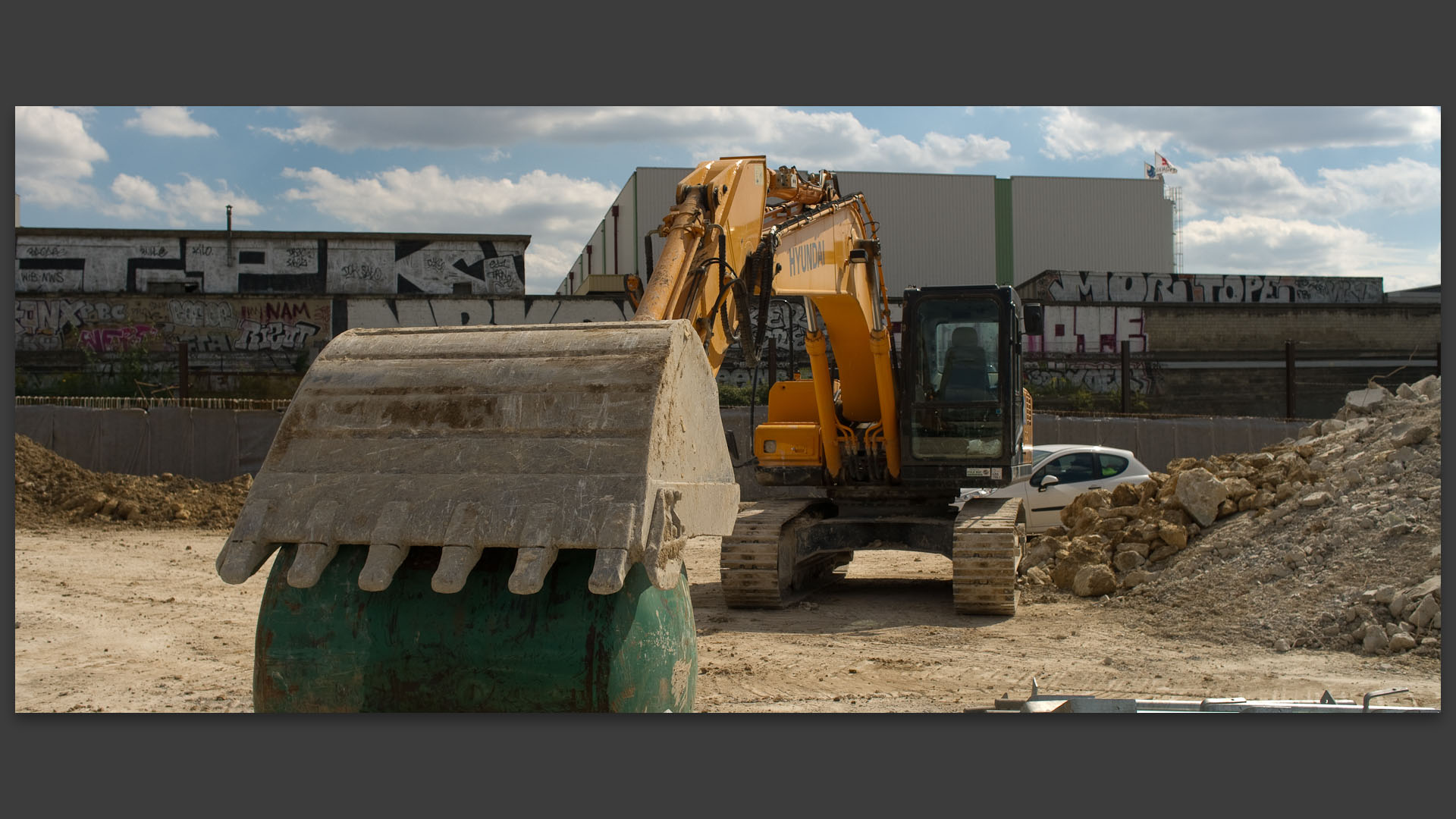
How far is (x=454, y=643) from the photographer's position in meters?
3.71

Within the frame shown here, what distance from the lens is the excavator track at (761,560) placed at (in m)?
9.68

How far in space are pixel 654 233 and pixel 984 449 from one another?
14.8ft

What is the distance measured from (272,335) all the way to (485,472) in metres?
26.4

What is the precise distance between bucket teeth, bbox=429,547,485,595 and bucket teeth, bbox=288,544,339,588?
1.20ft

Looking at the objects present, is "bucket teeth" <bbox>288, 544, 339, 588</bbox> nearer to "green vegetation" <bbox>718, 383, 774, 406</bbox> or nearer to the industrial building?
"green vegetation" <bbox>718, 383, 774, 406</bbox>

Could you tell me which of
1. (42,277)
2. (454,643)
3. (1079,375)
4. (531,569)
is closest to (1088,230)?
(1079,375)

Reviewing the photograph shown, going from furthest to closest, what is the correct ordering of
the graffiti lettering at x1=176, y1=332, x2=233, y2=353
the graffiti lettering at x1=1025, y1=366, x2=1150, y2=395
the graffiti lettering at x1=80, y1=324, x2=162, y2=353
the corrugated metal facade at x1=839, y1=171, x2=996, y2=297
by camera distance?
the corrugated metal facade at x1=839, y1=171, x2=996, y2=297
the graffiti lettering at x1=1025, y1=366, x2=1150, y2=395
the graffiti lettering at x1=176, y1=332, x2=233, y2=353
the graffiti lettering at x1=80, y1=324, x2=162, y2=353

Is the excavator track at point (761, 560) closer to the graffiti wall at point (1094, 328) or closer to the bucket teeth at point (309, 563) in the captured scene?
the bucket teeth at point (309, 563)

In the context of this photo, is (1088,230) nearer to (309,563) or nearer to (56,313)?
(56,313)

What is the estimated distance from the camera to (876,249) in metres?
9.62

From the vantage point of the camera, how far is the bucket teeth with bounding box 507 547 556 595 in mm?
3381

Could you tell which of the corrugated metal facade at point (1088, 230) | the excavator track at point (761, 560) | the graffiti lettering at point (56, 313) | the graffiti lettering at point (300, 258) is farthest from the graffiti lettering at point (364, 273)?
the excavator track at point (761, 560)

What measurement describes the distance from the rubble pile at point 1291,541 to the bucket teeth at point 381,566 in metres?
6.43

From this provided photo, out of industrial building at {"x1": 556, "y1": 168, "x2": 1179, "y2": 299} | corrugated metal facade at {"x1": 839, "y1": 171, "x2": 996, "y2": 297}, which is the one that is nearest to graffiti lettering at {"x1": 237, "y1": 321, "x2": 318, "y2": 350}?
industrial building at {"x1": 556, "y1": 168, "x2": 1179, "y2": 299}
